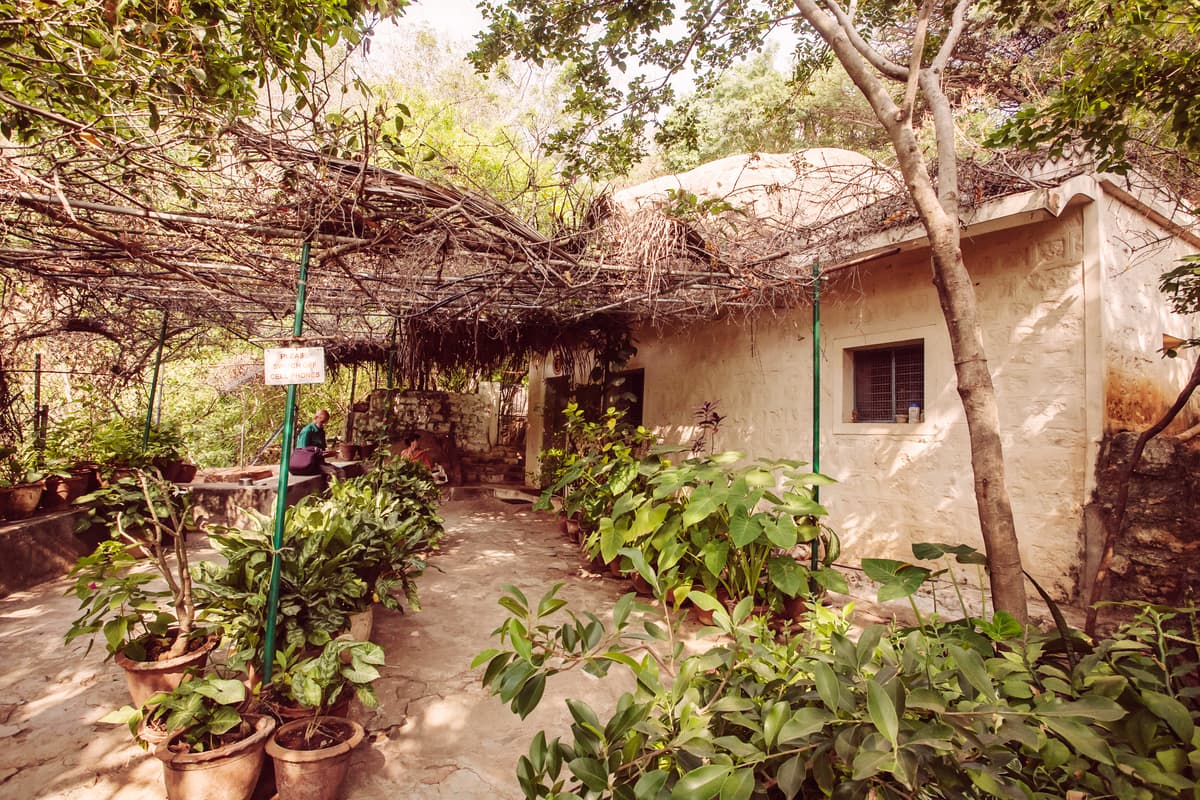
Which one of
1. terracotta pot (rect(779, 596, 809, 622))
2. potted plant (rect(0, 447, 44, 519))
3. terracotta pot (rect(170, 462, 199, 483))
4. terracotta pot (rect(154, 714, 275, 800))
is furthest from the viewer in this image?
terracotta pot (rect(170, 462, 199, 483))

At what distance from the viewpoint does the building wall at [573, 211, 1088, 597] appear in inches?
152

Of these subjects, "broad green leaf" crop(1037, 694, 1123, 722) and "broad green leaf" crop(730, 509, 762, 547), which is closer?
"broad green leaf" crop(1037, 694, 1123, 722)

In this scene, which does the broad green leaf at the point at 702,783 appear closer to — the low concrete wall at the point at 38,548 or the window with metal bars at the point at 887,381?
the window with metal bars at the point at 887,381

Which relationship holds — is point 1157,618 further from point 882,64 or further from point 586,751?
point 882,64

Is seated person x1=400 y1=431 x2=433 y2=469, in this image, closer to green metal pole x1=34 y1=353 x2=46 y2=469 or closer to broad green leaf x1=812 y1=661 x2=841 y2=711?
green metal pole x1=34 y1=353 x2=46 y2=469

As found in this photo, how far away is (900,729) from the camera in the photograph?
2.46 feet

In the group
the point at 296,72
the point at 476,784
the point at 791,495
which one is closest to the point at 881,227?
the point at 791,495

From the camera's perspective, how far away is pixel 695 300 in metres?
5.27

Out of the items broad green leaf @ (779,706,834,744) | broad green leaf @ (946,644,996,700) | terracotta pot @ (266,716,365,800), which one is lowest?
terracotta pot @ (266,716,365,800)

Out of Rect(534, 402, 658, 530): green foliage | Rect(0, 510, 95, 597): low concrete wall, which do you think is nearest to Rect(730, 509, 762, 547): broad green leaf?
Rect(534, 402, 658, 530): green foliage

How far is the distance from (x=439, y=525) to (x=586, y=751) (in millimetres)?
4732

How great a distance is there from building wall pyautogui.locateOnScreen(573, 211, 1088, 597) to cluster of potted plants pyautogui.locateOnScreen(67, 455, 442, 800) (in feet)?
12.4

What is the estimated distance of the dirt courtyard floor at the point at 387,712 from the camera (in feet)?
7.13

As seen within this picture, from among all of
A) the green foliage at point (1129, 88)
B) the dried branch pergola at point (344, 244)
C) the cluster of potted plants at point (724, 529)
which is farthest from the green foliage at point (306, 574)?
the green foliage at point (1129, 88)
